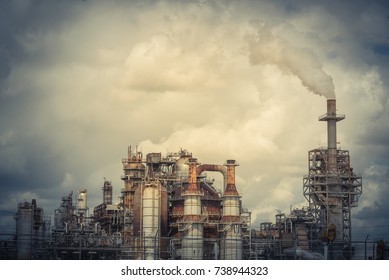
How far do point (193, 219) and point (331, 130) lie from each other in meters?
13.4

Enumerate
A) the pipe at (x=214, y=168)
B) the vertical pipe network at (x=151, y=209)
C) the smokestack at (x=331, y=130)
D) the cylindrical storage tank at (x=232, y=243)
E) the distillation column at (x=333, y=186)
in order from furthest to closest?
the distillation column at (x=333, y=186) < the smokestack at (x=331, y=130) < the pipe at (x=214, y=168) < the cylindrical storage tank at (x=232, y=243) < the vertical pipe network at (x=151, y=209)

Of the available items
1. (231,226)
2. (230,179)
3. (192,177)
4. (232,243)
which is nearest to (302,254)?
(232,243)

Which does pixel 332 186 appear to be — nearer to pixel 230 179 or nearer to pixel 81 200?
pixel 230 179

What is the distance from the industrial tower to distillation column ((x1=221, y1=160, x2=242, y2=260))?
797 centimetres

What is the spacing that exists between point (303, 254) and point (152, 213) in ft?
34.4

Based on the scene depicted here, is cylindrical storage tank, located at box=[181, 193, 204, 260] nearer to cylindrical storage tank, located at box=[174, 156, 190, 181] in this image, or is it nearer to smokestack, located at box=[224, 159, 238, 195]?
smokestack, located at box=[224, 159, 238, 195]

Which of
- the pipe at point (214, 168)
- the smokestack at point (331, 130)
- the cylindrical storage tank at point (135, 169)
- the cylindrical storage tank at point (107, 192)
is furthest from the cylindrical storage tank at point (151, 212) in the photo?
the smokestack at point (331, 130)

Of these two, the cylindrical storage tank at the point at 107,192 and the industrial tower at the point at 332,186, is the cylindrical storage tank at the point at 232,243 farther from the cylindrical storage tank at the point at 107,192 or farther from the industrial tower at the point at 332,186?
the cylindrical storage tank at the point at 107,192

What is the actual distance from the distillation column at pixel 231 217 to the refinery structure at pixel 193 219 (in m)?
0.07

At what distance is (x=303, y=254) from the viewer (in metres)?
44.5

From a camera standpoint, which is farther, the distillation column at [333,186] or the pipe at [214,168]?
the distillation column at [333,186]

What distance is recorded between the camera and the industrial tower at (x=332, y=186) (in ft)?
175

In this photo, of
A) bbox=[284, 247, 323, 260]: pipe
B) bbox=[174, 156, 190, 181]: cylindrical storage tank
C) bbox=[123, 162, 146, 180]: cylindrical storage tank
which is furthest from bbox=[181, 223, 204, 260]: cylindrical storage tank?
bbox=[123, 162, 146, 180]: cylindrical storage tank
